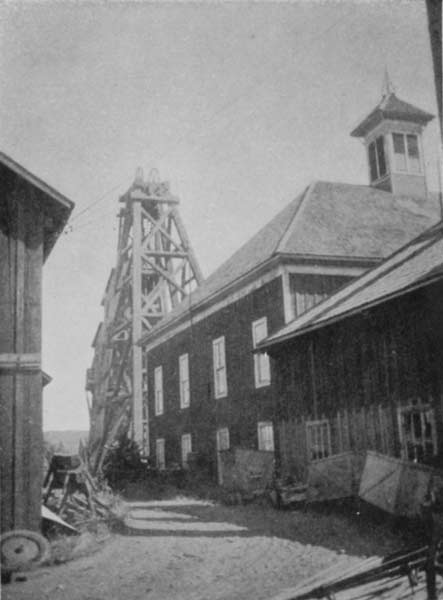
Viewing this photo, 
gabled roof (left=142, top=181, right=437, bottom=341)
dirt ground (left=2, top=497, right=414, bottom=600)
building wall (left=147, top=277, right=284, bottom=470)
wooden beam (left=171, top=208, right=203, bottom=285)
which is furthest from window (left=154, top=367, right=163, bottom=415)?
dirt ground (left=2, top=497, right=414, bottom=600)

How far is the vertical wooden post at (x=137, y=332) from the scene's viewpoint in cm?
A: 2638

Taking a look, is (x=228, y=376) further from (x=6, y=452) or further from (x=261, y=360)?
(x=6, y=452)

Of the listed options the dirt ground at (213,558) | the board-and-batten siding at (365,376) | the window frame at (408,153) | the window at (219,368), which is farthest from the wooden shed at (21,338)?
the window frame at (408,153)

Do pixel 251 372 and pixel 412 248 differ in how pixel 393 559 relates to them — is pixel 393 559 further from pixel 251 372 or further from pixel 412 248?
pixel 251 372

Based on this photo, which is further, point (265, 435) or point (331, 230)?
point (331, 230)

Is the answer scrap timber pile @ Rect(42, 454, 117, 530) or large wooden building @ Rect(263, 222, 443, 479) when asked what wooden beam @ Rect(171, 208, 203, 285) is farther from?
scrap timber pile @ Rect(42, 454, 117, 530)

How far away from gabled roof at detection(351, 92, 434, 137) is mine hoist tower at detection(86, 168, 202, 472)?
385 inches

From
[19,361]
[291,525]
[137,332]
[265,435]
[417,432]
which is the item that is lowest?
[291,525]

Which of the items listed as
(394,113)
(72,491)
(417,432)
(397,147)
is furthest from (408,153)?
(72,491)

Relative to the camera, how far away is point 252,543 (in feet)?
32.1

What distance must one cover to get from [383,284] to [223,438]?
10225 mm

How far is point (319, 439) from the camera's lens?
44.5ft

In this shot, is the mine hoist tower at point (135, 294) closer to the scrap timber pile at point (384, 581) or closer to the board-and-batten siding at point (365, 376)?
the board-and-batten siding at point (365, 376)

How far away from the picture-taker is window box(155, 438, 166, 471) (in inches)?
1032
